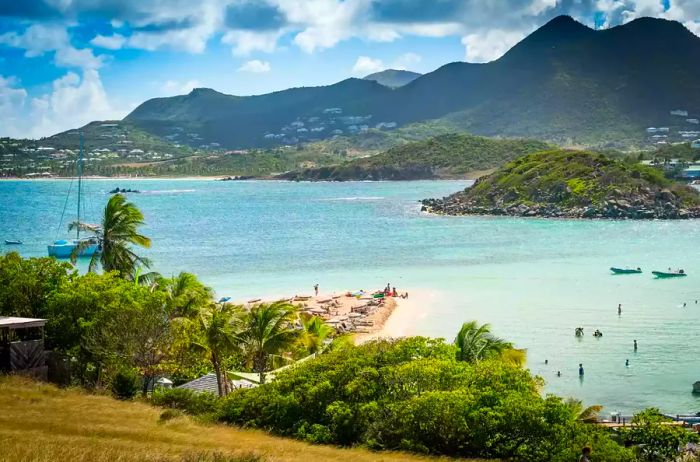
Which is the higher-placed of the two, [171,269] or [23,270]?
[23,270]

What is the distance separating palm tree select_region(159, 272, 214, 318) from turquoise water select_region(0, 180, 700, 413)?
14064 millimetres

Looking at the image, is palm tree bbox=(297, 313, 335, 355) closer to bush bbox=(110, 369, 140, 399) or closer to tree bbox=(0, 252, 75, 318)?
bush bbox=(110, 369, 140, 399)

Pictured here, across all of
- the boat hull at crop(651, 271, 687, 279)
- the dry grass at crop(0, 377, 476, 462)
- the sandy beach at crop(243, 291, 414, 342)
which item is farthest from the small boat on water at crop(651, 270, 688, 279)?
the dry grass at crop(0, 377, 476, 462)

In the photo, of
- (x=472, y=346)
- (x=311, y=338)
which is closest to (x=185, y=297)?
(x=311, y=338)

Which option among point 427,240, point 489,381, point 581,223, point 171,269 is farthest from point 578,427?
point 581,223

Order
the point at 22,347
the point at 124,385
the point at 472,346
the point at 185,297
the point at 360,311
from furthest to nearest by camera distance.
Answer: the point at 360,311 → the point at 185,297 → the point at 472,346 → the point at 22,347 → the point at 124,385

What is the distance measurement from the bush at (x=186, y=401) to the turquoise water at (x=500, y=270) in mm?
15503

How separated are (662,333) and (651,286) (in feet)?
54.8

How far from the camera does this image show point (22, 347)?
2405cm

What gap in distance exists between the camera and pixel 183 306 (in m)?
29.2

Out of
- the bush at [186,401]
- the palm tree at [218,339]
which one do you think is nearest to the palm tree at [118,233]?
the palm tree at [218,339]

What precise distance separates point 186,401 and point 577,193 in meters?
107

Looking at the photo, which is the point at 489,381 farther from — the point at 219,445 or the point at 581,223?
the point at 581,223

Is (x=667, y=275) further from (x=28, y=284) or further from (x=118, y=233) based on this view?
(x=28, y=284)
